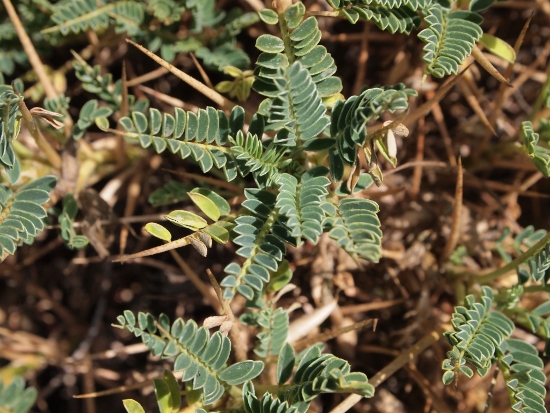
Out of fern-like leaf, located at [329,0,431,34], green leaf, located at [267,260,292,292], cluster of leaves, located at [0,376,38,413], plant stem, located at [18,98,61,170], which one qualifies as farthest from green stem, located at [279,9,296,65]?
cluster of leaves, located at [0,376,38,413]

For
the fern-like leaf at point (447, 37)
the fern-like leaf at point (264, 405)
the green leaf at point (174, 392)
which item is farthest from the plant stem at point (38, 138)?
the fern-like leaf at point (447, 37)

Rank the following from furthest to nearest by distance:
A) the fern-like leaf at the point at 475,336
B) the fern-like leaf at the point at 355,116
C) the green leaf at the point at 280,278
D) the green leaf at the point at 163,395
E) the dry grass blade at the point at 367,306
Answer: the dry grass blade at the point at 367,306 < the green leaf at the point at 280,278 < the green leaf at the point at 163,395 < the fern-like leaf at the point at 475,336 < the fern-like leaf at the point at 355,116

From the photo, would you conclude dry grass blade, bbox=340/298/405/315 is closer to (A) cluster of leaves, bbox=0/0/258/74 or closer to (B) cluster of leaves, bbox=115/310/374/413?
(B) cluster of leaves, bbox=115/310/374/413

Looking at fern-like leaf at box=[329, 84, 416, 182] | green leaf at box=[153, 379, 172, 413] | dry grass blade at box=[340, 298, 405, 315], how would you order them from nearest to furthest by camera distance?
fern-like leaf at box=[329, 84, 416, 182] → green leaf at box=[153, 379, 172, 413] → dry grass blade at box=[340, 298, 405, 315]

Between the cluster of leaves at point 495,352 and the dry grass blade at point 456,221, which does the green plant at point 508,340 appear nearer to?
the cluster of leaves at point 495,352

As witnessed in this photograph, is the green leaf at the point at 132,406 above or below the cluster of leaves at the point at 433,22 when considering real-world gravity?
below

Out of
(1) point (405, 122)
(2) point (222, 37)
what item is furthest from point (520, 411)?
(2) point (222, 37)

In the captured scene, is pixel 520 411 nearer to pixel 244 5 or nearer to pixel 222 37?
pixel 222 37
